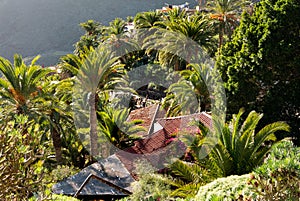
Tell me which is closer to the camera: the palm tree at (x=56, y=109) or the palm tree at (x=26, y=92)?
the palm tree at (x=26, y=92)

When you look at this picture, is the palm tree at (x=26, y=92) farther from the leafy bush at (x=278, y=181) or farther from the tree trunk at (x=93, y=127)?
the leafy bush at (x=278, y=181)

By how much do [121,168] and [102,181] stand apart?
7.98ft

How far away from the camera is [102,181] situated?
13.8 m

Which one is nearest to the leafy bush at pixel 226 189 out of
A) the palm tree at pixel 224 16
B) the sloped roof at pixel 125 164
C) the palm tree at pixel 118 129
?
the sloped roof at pixel 125 164

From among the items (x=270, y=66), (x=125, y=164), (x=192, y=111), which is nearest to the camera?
(x=270, y=66)

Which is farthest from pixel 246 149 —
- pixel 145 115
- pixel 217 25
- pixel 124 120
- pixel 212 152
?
pixel 217 25

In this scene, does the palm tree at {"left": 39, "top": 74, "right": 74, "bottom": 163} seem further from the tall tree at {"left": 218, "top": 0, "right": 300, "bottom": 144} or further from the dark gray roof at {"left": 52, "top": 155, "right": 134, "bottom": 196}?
the tall tree at {"left": 218, "top": 0, "right": 300, "bottom": 144}

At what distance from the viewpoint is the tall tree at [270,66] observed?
1434cm

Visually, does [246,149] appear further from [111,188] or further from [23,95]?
[23,95]

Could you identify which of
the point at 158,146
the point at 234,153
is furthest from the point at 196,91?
the point at 234,153

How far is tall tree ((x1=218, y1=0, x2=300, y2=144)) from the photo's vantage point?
14.3 metres

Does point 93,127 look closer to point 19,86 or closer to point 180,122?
point 180,122

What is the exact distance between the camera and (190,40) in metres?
25.1

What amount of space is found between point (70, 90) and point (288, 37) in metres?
9.98
